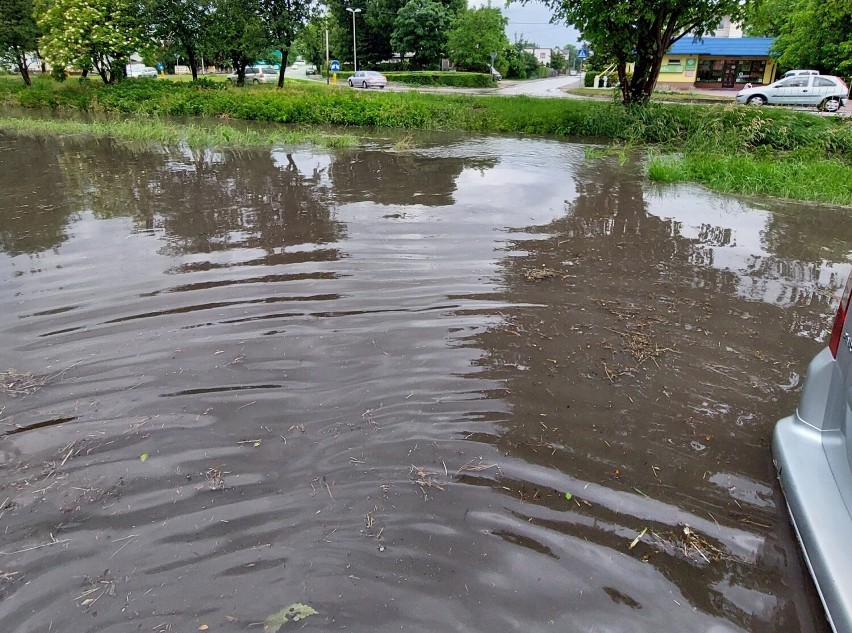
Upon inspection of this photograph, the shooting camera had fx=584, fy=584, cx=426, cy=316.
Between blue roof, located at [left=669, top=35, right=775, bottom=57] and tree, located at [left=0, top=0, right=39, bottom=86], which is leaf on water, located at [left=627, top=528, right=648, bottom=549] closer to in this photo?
tree, located at [left=0, top=0, right=39, bottom=86]

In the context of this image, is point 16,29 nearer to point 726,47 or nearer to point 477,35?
point 477,35

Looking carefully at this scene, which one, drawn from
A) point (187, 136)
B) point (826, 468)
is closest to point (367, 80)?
point (187, 136)

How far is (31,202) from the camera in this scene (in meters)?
9.08

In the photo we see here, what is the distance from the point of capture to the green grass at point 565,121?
11.2 m

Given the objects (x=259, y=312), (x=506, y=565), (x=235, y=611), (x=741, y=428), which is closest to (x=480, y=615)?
(x=506, y=565)

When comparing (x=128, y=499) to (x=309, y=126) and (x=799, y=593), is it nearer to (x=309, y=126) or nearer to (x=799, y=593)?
(x=799, y=593)

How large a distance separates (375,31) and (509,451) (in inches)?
2403

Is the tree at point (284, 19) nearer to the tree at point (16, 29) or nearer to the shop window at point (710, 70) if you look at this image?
the tree at point (16, 29)

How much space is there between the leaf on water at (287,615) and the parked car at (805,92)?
31.2 metres

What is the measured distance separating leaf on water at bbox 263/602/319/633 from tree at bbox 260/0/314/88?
3122cm

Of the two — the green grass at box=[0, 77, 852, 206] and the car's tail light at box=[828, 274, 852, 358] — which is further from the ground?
the green grass at box=[0, 77, 852, 206]

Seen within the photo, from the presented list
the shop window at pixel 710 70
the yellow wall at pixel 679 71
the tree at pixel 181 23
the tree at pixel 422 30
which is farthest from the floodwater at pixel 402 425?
the tree at pixel 422 30

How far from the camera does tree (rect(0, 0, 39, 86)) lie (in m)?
28.5

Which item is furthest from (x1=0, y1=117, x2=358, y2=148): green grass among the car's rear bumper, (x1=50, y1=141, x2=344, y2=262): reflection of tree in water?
the car's rear bumper
